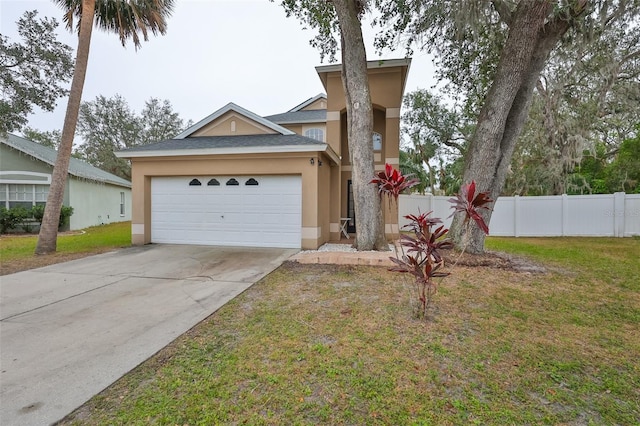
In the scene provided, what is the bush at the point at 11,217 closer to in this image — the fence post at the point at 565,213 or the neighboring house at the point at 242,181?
the neighboring house at the point at 242,181

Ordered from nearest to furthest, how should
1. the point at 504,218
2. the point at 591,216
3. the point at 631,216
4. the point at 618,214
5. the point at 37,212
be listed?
Result: the point at 631,216 → the point at 618,214 → the point at 591,216 → the point at 504,218 → the point at 37,212

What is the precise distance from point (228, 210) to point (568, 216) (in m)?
13.5

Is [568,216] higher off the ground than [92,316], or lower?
higher

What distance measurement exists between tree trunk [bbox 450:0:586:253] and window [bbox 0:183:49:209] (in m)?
18.3

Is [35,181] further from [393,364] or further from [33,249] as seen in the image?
[393,364]

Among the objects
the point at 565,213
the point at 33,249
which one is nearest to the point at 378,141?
the point at 565,213

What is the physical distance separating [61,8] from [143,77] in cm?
1451

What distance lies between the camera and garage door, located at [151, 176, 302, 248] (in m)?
9.27

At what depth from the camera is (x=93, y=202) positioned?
16.9 m

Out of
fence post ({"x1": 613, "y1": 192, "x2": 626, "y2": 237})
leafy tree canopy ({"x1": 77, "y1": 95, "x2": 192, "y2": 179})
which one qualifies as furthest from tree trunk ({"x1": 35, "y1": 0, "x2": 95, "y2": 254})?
leafy tree canopy ({"x1": 77, "y1": 95, "x2": 192, "y2": 179})

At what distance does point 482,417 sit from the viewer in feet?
7.29

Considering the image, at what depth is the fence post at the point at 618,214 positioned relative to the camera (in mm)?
11711

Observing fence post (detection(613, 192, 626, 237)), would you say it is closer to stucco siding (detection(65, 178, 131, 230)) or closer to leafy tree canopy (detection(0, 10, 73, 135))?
leafy tree canopy (detection(0, 10, 73, 135))

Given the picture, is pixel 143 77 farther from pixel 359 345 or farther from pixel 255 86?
pixel 359 345
